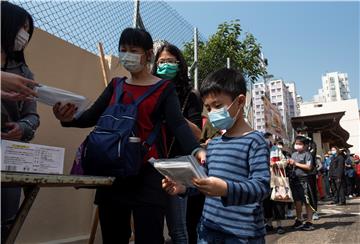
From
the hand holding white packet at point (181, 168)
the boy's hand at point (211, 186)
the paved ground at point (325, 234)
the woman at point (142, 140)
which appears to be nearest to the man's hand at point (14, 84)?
the woman at point (142, 140)

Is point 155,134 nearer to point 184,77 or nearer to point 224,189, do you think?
point 224,189

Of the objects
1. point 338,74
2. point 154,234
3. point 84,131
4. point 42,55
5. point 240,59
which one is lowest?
point 154,234

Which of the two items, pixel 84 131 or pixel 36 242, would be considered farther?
pixel 84 131

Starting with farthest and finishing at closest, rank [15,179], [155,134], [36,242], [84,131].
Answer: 1. [84,131]
2. [36,242]
3. [155,134]
4. [15,179]

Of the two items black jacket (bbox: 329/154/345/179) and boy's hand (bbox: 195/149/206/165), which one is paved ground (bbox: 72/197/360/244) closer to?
boy's hand (bbox: 195/149/206/165)

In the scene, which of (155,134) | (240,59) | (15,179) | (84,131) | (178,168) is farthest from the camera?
(240,59)

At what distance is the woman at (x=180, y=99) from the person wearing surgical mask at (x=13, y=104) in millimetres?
939

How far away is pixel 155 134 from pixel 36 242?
1751 mm

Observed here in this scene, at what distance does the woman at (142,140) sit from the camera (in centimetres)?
165

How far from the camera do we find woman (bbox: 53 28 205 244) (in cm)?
165

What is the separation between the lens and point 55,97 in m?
1.62

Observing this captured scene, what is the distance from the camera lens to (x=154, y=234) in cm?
164

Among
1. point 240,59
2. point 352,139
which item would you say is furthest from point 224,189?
point 352,139

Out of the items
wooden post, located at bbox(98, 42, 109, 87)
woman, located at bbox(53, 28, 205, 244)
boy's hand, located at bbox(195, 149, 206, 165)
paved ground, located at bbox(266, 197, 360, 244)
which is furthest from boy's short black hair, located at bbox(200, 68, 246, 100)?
paved ground, located at bbox(266, 197, 360, 244)
